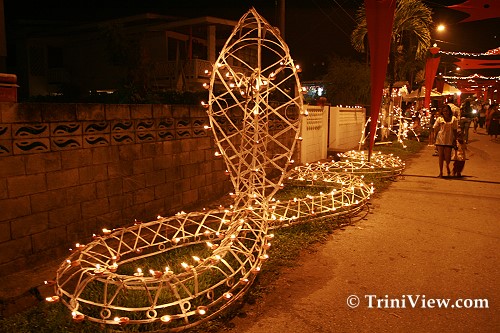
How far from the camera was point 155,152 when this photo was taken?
5883mm

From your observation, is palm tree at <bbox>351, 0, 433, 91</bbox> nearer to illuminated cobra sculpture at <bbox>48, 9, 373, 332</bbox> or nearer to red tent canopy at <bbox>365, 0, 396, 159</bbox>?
red tent canopy at <bbox>365, 0, 396, 159</bbox>

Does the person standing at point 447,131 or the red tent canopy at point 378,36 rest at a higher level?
the red tent canopy at point 378,36

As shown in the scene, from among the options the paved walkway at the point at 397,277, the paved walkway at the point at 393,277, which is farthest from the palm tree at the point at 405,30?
the paved walkway at the point at 393,277

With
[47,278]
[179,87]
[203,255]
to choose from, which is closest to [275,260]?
[203,255]

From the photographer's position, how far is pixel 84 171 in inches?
189

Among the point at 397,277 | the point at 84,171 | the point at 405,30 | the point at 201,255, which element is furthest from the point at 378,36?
the point at 405,30

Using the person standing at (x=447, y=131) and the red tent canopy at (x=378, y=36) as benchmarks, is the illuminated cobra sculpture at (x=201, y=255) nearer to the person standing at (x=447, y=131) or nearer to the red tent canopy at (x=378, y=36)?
the red tent canopy at (x=378, y=36)

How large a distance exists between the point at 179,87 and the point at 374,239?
50.8 feet

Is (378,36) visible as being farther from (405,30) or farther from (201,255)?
(405,30)

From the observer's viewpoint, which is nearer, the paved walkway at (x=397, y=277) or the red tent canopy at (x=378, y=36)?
the paved walkway at (x=397, y=277)

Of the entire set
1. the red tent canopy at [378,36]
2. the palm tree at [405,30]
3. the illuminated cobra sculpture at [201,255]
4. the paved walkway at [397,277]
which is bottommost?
the paved walkway at [397,277]

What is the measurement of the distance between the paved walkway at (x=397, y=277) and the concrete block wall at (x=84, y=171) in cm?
236

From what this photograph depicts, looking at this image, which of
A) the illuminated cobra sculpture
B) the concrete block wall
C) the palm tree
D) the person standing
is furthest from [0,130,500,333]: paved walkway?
the palm tree

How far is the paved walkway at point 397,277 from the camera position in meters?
3.39
